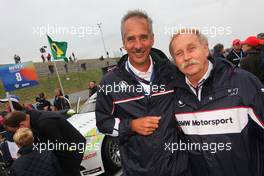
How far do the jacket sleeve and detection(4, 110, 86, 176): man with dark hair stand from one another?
1119 mm

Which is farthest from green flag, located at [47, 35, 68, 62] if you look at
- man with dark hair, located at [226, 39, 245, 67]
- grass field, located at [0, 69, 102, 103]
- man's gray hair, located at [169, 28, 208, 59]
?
grass field, located at [0, 69, 102, 103]

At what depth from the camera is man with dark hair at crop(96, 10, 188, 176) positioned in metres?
2.43

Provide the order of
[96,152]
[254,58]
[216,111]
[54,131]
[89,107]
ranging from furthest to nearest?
[89,107], [96,152], [254,58], [54,131], [216,111]

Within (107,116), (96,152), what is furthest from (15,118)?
(96,152)

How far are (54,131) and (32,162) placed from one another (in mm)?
383

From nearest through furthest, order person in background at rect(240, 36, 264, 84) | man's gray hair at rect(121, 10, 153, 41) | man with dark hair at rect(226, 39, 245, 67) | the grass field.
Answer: man's gray hair at rect(121, 10, 153, 41) < person in background at rect(240, 36, 264, 84) < man with dark hair at rect(226, 39, 245, 67) < the grass field

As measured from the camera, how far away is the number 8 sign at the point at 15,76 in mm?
9867

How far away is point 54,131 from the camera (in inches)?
143

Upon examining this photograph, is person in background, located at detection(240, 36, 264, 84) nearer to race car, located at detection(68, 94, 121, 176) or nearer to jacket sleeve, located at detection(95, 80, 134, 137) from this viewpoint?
race car, located at detection(68, 94, 121, 176)

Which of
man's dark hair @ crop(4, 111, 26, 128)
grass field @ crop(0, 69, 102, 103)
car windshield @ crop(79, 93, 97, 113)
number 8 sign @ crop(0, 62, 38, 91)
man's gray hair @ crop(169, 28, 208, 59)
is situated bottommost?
grass field @ crop(0, 69, 102, 103)

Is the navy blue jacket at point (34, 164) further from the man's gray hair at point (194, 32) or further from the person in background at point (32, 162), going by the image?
the man's gray hair at point (194, 32)

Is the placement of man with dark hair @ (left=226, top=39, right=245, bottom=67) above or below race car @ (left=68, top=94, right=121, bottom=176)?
above

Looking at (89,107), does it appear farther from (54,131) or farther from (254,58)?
(54,131)

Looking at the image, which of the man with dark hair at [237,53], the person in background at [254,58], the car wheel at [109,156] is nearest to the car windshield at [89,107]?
the car wheel at [109,156]
